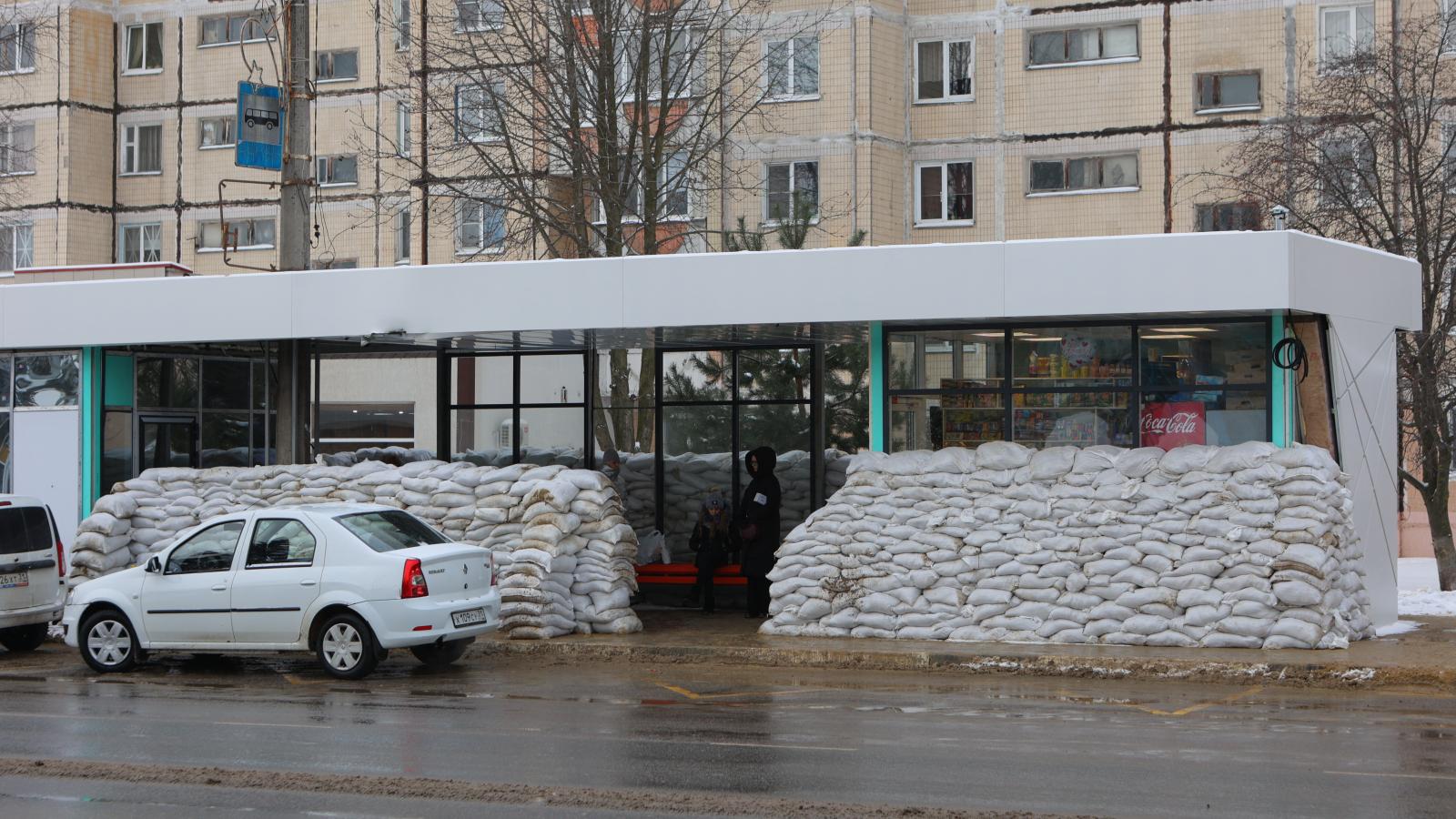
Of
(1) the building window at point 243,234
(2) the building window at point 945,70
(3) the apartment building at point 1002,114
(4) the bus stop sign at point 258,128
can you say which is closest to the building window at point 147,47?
(1) the building window at point 243,234

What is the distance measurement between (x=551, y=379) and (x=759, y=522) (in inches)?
153

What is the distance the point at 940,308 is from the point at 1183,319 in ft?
8.08

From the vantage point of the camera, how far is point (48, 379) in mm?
20734

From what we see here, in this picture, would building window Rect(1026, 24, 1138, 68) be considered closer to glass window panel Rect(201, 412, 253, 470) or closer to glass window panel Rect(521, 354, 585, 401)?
glass window panel Rect(521, 354, 585, 401)

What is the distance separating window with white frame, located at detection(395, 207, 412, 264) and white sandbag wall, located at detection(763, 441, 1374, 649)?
26.4 metres

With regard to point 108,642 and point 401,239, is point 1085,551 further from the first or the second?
point 401,239

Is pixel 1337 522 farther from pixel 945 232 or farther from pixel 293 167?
pixel 945 232

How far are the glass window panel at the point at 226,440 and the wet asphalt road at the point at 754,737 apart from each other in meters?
6.76

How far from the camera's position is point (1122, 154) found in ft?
113

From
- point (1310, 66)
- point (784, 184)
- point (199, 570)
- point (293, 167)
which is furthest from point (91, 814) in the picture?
point (1310, 66)

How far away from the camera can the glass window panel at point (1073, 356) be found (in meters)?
17.0

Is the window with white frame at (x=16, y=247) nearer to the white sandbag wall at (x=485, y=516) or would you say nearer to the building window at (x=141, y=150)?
the building window at (x=141, y=150)

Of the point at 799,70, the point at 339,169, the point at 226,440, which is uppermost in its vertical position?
the point at 799,70

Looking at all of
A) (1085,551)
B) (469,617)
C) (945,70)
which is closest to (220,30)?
(945,70)
